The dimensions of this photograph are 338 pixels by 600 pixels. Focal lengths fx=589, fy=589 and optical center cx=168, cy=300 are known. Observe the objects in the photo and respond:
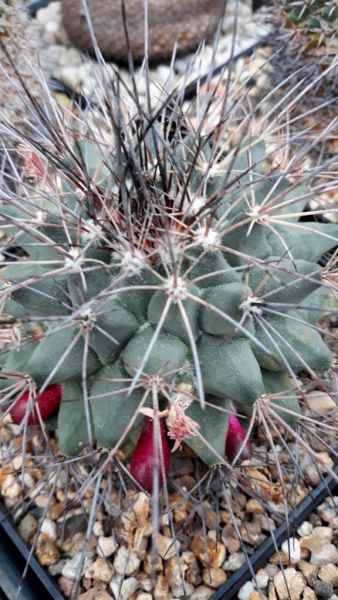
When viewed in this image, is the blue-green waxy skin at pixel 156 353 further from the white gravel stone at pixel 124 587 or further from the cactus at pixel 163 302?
the white gravel stone at pixel 124 587

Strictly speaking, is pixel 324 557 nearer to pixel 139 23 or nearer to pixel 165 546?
pixel 165 546

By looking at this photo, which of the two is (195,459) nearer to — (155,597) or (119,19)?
(155,597)

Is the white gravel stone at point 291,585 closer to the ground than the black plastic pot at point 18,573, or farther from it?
closer to the ground

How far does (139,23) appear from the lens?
1.77 meters

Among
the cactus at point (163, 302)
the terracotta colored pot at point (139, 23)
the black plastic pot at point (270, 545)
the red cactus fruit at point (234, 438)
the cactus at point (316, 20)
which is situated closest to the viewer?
the cactus at point (163, 302)

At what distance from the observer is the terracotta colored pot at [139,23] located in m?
1.74

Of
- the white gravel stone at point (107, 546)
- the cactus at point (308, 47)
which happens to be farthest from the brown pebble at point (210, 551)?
the cactus at point (308, 47)

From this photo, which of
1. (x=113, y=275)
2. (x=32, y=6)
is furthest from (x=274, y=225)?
(x=32, y=6)

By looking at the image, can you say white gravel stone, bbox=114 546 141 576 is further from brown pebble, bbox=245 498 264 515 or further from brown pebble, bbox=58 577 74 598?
brown pebble, bbox=245 498 264 515

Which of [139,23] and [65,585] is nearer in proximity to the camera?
[65,585]

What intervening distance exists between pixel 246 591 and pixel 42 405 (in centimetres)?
39

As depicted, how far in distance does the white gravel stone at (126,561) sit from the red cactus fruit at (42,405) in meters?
0.24

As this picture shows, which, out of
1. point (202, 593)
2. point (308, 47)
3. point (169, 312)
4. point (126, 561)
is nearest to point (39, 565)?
point (126, 561)

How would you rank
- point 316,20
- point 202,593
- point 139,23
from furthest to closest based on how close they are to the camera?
point 139,23 → point 316,20 → point 202,593
